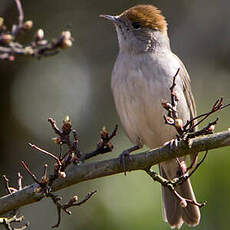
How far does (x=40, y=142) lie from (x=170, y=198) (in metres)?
2.71

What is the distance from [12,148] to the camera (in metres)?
8.52

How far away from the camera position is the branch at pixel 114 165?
472 centimetres

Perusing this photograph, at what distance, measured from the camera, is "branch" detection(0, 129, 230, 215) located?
4.72 metres

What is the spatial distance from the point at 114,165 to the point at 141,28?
2306 mm

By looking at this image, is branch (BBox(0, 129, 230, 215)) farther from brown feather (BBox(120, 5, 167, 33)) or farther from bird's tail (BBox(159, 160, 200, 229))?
brown feather (BBox(120, 5, 167, 33))

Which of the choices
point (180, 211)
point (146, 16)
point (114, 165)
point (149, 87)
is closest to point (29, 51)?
point (114, 165)

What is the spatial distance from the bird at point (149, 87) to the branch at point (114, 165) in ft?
2.94

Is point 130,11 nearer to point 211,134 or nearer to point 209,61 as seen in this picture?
point 211,134

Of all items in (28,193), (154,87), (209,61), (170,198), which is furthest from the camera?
(209,61)

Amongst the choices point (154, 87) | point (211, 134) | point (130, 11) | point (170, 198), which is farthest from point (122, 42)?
point (211, 134)

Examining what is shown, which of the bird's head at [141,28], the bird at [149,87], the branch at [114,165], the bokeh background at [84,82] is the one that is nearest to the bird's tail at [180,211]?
the bird at [149,87]

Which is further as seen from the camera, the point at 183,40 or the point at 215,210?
the point at 183,40

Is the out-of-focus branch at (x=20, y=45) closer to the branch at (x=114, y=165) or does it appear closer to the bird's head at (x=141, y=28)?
the branch at (x=114, y=165)

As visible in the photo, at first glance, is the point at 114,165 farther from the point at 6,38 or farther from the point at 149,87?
the point at 6,38
